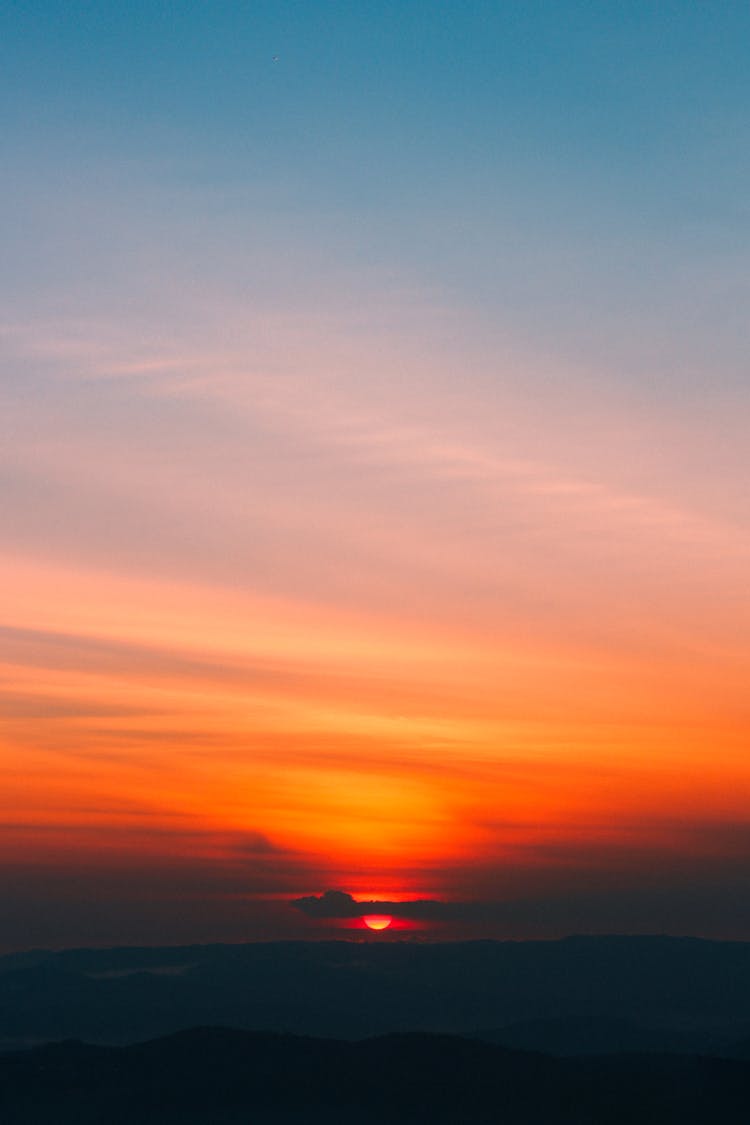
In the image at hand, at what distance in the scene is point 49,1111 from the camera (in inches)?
5965

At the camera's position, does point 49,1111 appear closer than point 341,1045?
Yes

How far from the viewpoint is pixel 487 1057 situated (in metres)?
163

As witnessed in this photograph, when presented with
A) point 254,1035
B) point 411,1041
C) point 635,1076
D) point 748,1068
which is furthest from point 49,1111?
point 748,1068

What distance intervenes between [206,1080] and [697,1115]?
57292 mm

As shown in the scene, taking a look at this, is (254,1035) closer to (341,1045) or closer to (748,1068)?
(341,1045)

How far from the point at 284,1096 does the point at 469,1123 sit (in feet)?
72.6

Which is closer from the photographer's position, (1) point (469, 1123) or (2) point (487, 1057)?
(1) point (469, 1123)

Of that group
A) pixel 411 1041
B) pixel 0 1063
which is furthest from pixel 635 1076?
pixel 0 1063

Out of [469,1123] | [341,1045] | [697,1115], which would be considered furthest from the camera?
[341,1045]

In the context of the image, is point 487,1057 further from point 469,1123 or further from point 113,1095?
point 113,1095

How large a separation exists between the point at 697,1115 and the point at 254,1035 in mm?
55828

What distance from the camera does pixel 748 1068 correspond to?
167750mm

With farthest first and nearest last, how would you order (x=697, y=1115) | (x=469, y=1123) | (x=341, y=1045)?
(x=341, y=1045)
(x=697, y=1115)
(x=469, y=1123)

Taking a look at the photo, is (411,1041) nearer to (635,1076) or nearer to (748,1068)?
(635,1076)
